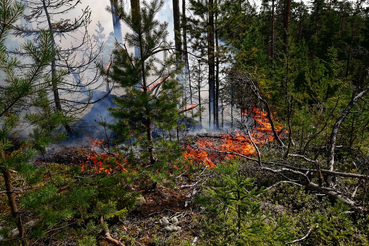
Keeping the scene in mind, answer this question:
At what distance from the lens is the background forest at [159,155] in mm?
1916

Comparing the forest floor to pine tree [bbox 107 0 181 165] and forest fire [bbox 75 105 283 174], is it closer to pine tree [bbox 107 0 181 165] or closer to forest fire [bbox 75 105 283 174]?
pine tree [bbox 107 0 181 165]

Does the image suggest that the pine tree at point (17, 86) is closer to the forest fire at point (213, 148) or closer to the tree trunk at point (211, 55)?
the forest fire at point (213, 148)

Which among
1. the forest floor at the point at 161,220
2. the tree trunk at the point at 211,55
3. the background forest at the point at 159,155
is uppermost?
the tree trunk at the point at 211,55

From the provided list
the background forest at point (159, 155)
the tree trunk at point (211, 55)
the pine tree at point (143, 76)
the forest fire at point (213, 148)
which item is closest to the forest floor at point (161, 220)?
the background forest at point (159, 155)

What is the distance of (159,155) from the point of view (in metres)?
4.61

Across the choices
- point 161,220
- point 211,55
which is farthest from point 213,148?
point 161,220

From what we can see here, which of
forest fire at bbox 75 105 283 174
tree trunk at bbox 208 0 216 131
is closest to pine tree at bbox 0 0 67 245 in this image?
forest fire at bbox 75 105 283 174

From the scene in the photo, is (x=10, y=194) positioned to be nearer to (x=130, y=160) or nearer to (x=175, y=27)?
(x=130, y=160)

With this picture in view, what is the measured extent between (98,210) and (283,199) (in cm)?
352

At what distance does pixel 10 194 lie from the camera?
193 cm

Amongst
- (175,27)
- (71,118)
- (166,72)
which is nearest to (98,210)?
(71,118)

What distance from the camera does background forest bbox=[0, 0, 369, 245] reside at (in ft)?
6.29

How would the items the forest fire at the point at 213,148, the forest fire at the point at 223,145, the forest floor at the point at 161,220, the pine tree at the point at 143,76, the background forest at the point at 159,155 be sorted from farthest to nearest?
the forest fire at the point at 223,145, the forest fire at the point at 213,148, the pine tree at the point at 143,76, the forest floor at the point at 161,220, the background forest at the point at 159,155

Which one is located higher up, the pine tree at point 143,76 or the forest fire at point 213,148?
the pine tree at point 143,76
